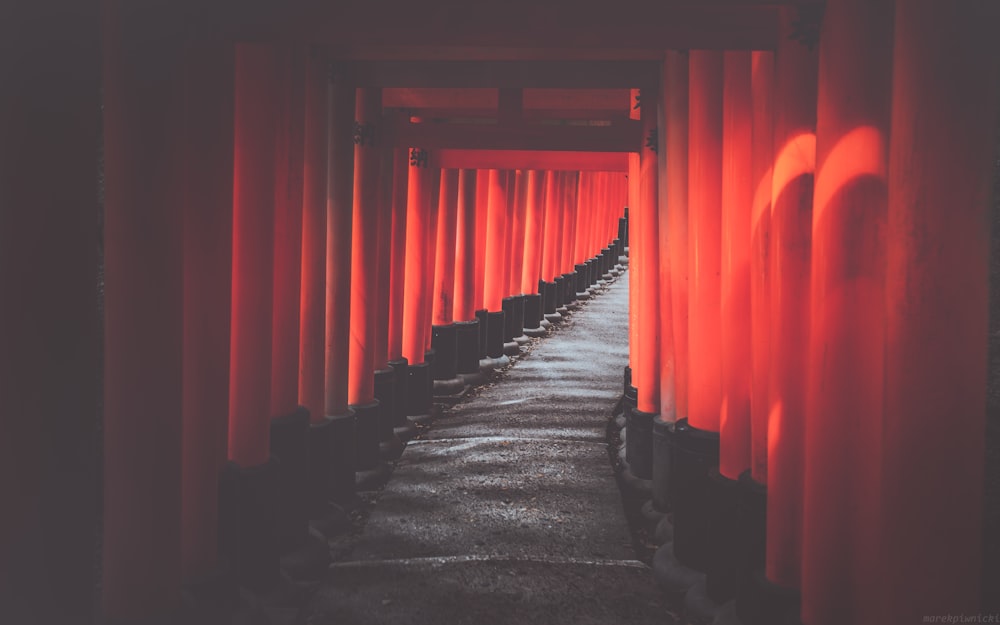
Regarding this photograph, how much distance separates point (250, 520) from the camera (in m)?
5.07

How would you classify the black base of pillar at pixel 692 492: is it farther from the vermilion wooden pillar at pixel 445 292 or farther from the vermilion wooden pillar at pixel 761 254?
the vermilion wooden pillar at pixel 445 292

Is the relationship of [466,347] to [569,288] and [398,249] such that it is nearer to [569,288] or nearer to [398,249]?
[398,249]

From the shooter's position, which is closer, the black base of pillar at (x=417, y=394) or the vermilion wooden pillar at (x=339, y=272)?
the vermilion wooden pillar at (x=339, y=272)

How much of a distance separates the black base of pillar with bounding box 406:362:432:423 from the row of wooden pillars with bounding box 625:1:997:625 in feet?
20.2

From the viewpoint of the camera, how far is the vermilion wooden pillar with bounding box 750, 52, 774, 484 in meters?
4.36

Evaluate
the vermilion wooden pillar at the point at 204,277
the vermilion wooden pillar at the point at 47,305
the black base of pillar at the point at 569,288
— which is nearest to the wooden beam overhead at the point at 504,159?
the vermilion wooden pillar at the point at 204,277

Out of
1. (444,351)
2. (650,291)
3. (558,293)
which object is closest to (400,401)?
(444,351)

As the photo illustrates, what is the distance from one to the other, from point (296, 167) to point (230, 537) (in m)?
2.18

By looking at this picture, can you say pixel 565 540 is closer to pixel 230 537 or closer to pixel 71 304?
pixel 230 537

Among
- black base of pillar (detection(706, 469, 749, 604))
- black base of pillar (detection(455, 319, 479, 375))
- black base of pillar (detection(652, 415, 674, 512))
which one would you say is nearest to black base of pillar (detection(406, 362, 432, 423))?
black base of pillar (detection(455, 319, 479, 375))

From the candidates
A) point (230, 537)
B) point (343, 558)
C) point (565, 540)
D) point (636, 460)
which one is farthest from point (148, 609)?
point (636, 460)

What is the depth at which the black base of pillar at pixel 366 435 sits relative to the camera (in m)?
8.47

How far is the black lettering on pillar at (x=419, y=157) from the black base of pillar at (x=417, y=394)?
7.33 ft

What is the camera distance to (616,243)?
33.8m
